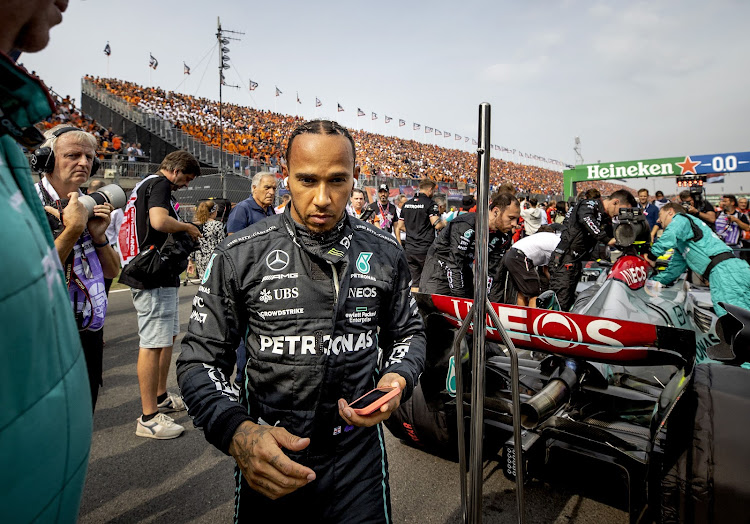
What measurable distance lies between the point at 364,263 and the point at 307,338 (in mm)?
330

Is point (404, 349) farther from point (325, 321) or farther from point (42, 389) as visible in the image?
point (42, 389)

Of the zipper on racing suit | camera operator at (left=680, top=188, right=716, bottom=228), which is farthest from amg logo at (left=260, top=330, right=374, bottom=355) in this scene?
camera operator at (left=680, top=188, right=716, bottom=228)

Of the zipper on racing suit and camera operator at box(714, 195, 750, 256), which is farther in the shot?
camera operator at box(714, 195, 750, 256)

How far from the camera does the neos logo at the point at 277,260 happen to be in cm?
144

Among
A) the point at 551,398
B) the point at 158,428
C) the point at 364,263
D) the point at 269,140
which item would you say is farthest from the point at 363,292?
the point at 269,140

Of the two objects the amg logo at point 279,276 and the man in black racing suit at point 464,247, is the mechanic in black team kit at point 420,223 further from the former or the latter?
the amg logo at point 279,276

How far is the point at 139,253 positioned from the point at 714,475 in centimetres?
A: 339

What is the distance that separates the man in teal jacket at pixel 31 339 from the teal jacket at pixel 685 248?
5107 millimetres

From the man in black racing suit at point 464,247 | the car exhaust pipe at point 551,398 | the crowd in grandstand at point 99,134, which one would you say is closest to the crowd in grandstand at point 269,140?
the crowd in grandstand at point 99,134

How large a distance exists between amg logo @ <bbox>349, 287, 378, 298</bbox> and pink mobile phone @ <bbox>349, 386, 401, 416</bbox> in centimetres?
33

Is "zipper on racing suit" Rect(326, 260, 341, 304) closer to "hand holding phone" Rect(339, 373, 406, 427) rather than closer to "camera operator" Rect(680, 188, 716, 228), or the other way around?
"hand holding phone" Rect(339, 373, 406, 427)

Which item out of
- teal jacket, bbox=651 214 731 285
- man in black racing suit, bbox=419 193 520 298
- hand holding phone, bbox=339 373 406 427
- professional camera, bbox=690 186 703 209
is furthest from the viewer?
professional camera, bbox=690 186 703 209

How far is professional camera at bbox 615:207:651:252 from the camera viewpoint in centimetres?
436

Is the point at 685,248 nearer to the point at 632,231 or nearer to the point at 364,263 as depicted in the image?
the point at 632,231
